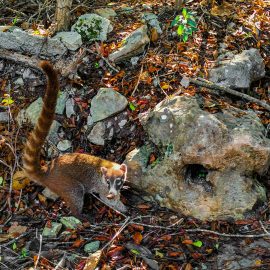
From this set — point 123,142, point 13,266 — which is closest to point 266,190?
point 123,142

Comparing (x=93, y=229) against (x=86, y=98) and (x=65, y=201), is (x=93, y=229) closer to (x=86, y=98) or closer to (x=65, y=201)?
(x=65, y=201)

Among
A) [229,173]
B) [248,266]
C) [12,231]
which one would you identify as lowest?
[12,231]

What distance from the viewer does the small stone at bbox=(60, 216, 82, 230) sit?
507 centimetres

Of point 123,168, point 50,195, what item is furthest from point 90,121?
point 50,195

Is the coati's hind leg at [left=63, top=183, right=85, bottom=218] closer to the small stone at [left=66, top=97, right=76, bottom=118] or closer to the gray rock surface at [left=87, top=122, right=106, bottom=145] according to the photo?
the gray rock surface at [left=87, top=122, right=106, bottom=145]

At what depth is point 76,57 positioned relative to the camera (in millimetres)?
6328

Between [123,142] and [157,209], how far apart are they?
101cm

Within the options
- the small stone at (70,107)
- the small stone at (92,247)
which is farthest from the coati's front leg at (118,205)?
the small stone at (70,107)

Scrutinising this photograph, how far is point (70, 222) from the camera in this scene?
16.8ft

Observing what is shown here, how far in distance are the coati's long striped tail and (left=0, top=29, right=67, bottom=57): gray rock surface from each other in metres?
1.82

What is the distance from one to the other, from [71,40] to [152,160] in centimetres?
219

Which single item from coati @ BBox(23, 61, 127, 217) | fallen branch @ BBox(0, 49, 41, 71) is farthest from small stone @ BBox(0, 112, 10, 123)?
coati @ BBox(23, 61, 127, 217)

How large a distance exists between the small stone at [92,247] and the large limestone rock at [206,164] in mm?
911

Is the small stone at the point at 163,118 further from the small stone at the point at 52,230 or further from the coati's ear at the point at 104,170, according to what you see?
the small stone at the point at 52,230
